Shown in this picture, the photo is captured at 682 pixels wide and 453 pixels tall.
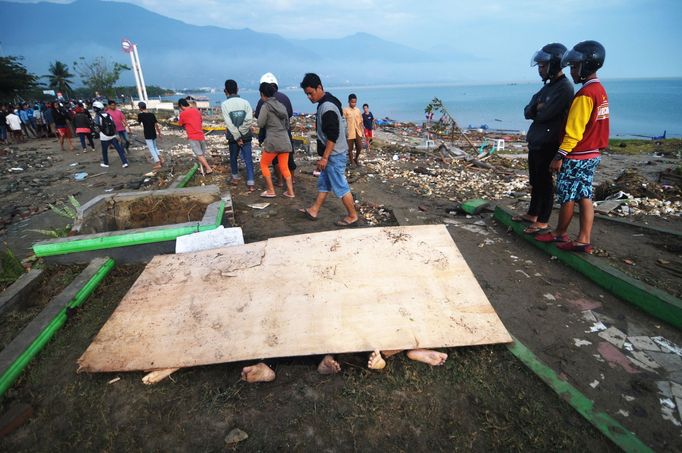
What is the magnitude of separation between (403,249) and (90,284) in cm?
298

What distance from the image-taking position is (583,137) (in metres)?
3.13

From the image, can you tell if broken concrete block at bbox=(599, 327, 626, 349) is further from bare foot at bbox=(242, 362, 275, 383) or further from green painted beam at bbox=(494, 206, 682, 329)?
bare foot at bbox=(242, 362, 275, 383)

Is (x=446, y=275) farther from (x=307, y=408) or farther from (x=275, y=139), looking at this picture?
(x=275, y=139)

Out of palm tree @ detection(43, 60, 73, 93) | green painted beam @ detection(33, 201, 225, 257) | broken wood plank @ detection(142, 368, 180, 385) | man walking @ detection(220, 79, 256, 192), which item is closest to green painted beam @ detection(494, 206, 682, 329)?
broken wood plank @ detection(142, 368, 180, 385)

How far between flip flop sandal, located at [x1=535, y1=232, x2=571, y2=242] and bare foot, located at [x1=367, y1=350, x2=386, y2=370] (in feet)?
8.92

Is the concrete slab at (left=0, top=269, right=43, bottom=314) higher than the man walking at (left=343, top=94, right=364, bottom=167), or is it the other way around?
the man walking at (left=343, top=94, right=364, bottom=167)

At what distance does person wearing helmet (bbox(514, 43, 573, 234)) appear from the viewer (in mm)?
3404

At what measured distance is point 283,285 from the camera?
8.83 feet

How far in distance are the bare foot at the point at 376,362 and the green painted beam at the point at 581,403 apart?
37.0 inches

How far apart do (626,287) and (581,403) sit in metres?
1.61

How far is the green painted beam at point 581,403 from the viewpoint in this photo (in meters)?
1.65

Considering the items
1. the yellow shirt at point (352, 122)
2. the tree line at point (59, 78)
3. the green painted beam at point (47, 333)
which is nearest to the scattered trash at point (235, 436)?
the green painted beam at point (47, 333)

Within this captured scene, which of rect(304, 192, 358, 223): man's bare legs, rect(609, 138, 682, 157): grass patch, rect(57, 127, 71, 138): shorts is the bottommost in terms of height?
rect(609, 138, 682, 157): grass patch

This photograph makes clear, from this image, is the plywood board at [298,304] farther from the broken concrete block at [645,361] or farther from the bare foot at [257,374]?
the broken concrete block at [645,361]
